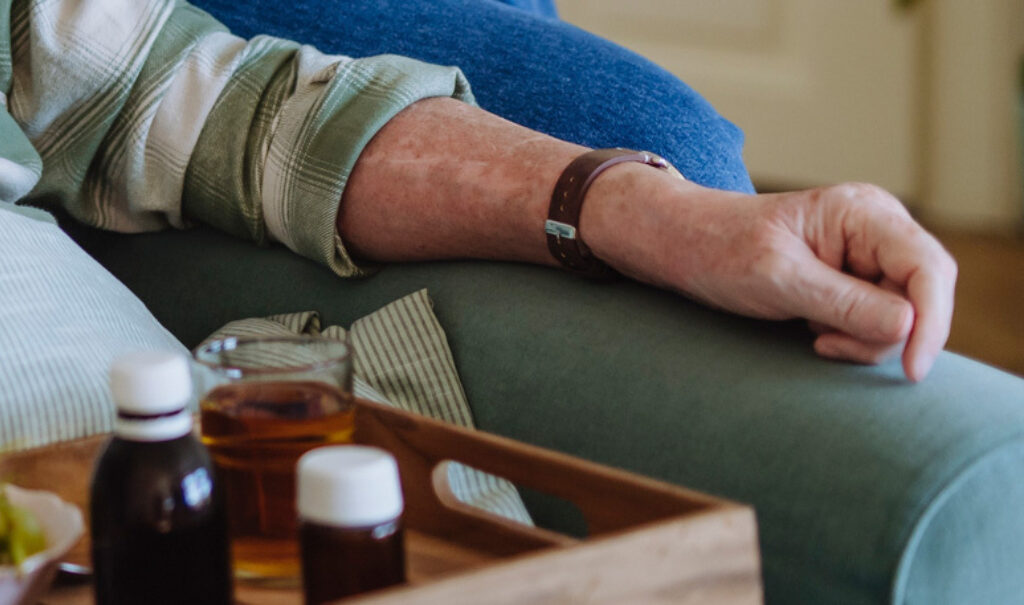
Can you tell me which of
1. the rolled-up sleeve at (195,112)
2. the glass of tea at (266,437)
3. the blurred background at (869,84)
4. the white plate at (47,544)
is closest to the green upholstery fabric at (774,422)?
the rolled-up sleeve at (195,112)

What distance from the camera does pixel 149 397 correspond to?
0.43 meters

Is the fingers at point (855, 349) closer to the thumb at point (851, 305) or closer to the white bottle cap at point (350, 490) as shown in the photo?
the thumb at point (851, 305)

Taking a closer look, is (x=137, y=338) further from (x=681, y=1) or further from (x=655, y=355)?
(x=681, y=1)

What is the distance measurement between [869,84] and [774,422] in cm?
293

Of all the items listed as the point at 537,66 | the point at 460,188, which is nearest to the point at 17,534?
the point at 460,188

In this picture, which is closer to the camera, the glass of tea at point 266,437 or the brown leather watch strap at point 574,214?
the glass of tea at point 266,437

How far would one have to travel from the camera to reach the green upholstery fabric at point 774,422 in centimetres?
58

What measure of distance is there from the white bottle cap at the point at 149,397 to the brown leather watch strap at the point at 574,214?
406 mm

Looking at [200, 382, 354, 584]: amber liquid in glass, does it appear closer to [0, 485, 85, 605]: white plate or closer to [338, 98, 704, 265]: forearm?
[0, 485, 85, 605]: white plate

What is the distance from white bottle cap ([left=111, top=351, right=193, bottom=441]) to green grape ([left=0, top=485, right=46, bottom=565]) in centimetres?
6

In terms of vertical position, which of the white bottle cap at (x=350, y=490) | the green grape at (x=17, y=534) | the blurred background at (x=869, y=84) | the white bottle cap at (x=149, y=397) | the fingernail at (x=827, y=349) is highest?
the white bottle cap at (x=149, y=397)

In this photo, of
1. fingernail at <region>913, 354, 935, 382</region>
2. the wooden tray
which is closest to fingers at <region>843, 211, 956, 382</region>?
fingernail at <region>913, 354, 935, 382</region>

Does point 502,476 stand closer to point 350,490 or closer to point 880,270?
point 350,490

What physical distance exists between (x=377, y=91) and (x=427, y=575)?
475 mm
